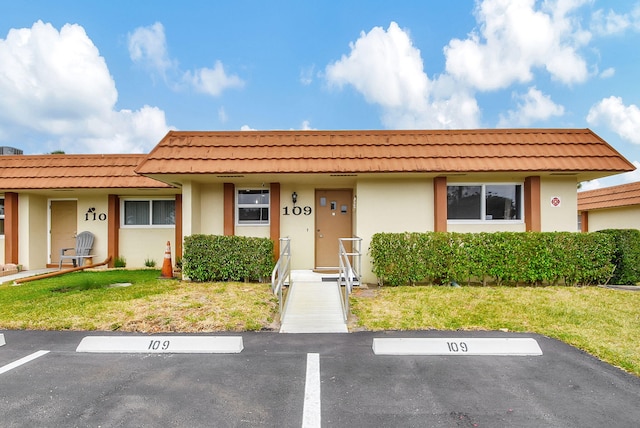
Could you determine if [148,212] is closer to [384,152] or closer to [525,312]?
[384,152]

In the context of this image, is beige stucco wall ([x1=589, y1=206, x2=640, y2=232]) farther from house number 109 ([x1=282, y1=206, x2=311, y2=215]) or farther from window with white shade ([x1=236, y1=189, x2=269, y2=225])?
window with white shade ([x1=236, y1=189, x2=269, y2=225])

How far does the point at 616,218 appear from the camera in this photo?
1719 cm

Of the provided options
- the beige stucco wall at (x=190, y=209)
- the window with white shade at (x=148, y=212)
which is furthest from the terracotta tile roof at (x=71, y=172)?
the beige stucco wall at (x=190, y=209)

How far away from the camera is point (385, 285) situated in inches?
355

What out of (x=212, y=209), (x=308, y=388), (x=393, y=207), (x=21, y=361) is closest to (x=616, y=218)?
(x=393, y=207)

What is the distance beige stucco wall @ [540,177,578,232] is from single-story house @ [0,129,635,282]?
27mm

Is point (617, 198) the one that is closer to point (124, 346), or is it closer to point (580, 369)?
point (580, 369)

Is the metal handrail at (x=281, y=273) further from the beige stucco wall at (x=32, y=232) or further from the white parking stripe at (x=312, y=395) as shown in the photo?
the beige stucco wall at (x=32, y=232)

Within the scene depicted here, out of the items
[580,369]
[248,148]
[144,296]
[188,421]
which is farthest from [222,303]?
[580,369]

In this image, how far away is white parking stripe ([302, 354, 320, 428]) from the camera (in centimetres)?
321

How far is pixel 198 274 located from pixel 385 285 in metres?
4.74

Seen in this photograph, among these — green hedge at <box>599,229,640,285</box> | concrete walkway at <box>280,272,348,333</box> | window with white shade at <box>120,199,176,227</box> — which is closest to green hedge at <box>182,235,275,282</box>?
concrete walkway at <box>280,272,348,333</box>

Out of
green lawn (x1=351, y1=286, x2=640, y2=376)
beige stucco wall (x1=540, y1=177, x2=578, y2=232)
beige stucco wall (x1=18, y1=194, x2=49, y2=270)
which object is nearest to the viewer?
green lawn (x1=351, y1=286, x2=640, y2=376)

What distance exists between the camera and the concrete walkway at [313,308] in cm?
594
